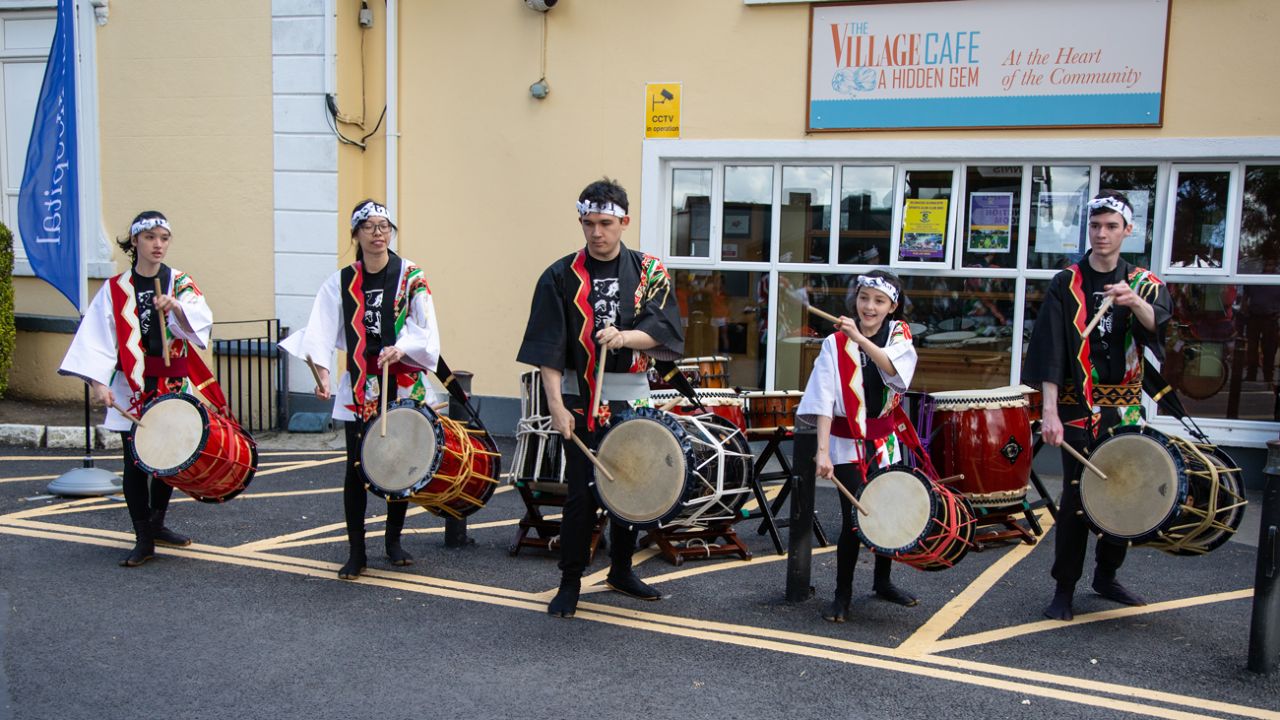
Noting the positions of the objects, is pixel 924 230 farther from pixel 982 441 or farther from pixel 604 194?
pixel 604 194

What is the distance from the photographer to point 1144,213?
27.1 feet

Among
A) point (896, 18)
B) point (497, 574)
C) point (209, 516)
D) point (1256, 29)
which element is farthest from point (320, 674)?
point (1256, 29)

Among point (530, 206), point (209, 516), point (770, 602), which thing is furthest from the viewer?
point (530, 206)

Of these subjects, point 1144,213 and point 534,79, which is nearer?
point 1144,213

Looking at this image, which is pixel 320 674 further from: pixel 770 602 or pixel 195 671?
pixel 770 602

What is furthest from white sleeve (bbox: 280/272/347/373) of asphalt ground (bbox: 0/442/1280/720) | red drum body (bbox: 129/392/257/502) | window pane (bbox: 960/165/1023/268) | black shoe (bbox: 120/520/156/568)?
window pane (bbox: 960/165/1023/268)

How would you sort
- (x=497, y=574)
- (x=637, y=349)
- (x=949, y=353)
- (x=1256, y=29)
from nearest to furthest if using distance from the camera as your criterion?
(x=637, y=349)
(x=497, y=574)
(x=1256, y=29)
(x=949, y=353)

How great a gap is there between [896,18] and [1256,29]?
265 centimetres

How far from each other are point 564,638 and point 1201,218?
21.0 feet

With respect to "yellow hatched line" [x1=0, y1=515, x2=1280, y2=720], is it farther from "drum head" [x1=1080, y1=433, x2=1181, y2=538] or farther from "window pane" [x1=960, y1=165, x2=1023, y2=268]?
"window pane" [x1=960, y1=165, x2=1023, y2=268]

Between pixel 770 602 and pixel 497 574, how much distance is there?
1.49 metres

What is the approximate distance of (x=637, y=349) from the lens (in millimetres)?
4746

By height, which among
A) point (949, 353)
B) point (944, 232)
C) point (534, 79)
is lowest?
point (949, 353)

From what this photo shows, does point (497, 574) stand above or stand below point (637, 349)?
below
